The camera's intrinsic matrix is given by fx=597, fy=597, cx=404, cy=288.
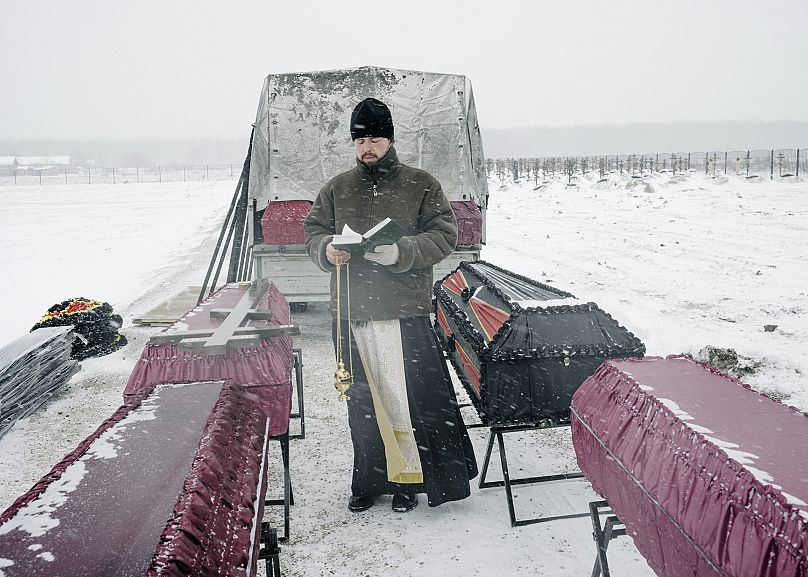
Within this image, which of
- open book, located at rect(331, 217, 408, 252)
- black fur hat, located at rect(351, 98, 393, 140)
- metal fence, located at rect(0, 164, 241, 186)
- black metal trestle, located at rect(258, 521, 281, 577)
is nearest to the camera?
black metal trestle, located at rect(258, 521, 281, 577)

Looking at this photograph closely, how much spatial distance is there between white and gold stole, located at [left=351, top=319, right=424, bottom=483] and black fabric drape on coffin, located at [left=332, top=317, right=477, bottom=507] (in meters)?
0.04

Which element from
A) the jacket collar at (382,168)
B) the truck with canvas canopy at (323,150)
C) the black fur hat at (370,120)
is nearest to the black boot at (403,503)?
the jacket collar at (382,168)

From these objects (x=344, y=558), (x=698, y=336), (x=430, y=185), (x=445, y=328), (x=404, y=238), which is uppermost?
(x=430, y=185)

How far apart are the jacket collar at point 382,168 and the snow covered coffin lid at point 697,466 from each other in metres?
1.45

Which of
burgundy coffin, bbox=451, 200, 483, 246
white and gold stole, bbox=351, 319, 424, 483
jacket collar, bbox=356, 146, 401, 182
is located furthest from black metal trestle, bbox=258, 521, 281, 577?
burgundy coffin, bbox=451, 200, 483, 246

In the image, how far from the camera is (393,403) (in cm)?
315

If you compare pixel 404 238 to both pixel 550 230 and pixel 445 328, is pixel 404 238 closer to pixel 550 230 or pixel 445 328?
pixel 445 328

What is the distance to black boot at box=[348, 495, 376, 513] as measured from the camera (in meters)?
3.18

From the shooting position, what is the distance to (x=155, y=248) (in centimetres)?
1501

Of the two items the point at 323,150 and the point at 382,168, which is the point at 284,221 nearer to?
the point at 323,150

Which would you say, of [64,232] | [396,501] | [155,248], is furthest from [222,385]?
[64,232]

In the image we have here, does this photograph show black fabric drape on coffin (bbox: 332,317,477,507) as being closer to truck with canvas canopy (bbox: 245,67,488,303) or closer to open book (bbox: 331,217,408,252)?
open book (bbox: 331,217,408,252)

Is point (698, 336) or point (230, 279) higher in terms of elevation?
point (230, 279)

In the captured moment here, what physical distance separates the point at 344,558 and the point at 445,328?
184cm
